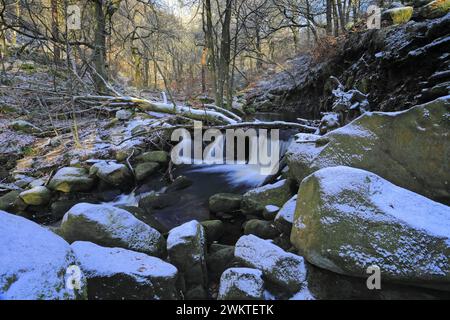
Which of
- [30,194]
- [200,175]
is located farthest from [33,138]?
[200,175]

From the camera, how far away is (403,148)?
126 inches

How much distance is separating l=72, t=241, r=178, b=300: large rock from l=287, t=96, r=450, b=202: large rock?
7.04 ft

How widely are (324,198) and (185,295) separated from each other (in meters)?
1.52

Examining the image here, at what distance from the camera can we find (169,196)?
5.86 meters

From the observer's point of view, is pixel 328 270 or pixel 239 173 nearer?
pixel 328 270

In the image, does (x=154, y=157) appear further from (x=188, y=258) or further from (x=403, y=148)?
(x=403, y=148)

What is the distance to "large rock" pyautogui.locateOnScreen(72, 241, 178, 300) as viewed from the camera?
2.39 metres

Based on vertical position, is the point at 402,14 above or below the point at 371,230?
above

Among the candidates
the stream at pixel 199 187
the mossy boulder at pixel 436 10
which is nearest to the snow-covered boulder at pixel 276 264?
the stream at pixel 199 187

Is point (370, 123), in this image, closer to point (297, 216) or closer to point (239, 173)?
point (297, 216)

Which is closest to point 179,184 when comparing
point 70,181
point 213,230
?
point 70,181

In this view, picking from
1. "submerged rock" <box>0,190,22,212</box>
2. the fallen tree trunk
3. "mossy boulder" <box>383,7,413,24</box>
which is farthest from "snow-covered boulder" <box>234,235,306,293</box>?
"mossy boulder" <box>383,7,413,24</box>

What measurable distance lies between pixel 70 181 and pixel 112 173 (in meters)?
0.80

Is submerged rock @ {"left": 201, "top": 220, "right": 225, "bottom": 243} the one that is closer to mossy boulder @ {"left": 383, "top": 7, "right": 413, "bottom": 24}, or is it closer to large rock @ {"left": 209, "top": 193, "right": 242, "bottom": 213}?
large rock @ {"left": 209, "top": 193, "right": 242, "bottom": 213}
